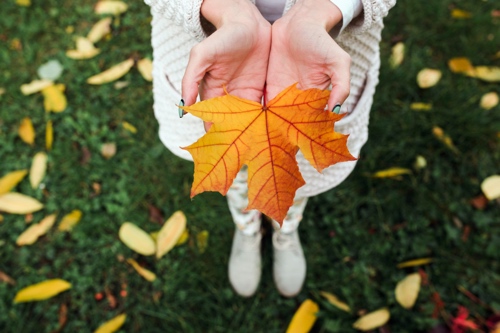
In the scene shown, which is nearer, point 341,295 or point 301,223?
point 341,295

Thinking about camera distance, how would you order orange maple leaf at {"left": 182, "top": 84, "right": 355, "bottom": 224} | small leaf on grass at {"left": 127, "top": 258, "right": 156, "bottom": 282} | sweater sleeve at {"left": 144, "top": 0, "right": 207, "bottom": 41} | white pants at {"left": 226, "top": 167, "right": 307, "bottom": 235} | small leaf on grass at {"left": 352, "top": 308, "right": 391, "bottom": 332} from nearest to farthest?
orange maple leaf at {"left": 182, "top": 84, "right": 355, "bottom": 224}
sweater sleeve at {"left": 144, "top": 0, "right": 207, "bottom": 41}
white pants at {"left": 226, "top": 167, "right": 307, "bottom": 235}
small leaf on grass at {"left": 352, "top": 308, "right": 391, "bottom": 332}
small leaf on grass at {"left": 127, "top": 258, "right": 156, "bottom": 282}

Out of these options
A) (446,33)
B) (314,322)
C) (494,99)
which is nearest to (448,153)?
(494,99)

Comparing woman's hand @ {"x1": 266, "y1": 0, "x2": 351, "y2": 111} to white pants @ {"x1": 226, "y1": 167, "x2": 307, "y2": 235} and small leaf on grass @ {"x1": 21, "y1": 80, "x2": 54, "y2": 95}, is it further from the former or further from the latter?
small leaf on grass @ {"x1": 21, "y1": 80, "x2": 54, "y2": 95}

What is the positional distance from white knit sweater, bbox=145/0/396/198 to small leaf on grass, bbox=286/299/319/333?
Answer: 0.60m

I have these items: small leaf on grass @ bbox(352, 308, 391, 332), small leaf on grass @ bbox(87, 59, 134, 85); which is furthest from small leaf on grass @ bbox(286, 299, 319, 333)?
small leaf on grass @ bbox(87, 59, 134, 85)

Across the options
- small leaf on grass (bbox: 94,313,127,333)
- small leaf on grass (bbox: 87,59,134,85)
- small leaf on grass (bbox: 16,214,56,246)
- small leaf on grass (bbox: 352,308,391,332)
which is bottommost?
small leaf on grass (bbox: 94,313,127,333)

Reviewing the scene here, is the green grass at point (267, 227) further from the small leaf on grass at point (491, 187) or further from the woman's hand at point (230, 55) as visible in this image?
the woman's hand at point (230, 55)

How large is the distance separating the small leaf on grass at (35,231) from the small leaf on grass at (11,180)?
0.71 ft

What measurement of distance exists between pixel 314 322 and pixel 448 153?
0.94 m

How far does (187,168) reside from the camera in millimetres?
1888

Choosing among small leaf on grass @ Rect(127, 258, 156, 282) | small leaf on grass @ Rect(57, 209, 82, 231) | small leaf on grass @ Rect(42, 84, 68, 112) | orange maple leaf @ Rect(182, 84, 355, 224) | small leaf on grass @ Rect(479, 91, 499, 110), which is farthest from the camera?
small leaf on grass @ Rect(42, 84, 68, 112)

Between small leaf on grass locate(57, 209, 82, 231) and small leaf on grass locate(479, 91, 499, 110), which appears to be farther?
small leaf on grass locate(479, 91, 499, 110)

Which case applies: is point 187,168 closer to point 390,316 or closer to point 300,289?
point 300,289

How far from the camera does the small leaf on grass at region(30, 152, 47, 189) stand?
1.89 meters
